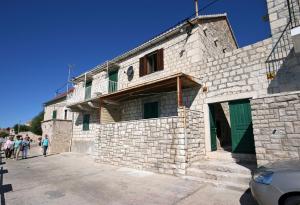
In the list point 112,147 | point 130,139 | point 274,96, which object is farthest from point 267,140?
point 112,147

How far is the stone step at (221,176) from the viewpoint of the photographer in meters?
5.18

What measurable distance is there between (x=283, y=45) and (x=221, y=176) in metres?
4.94

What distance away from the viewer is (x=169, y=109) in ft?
32.1

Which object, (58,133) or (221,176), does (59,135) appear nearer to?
(58,133)

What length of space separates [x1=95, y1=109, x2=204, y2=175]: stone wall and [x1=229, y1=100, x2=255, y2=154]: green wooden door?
1.37 meters

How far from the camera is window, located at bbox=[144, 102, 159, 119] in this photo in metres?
10.5

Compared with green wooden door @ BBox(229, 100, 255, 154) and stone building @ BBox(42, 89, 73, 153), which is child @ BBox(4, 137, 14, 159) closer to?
stone building @ BBox(42, 89, 73, 153)

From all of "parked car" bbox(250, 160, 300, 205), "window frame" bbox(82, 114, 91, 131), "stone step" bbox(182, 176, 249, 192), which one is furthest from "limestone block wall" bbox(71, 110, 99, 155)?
"parked car" bbox(250, 160, 300, 205)

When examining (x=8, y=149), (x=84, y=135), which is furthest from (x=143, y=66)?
(x=8, y=149)

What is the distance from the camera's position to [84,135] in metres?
15.3

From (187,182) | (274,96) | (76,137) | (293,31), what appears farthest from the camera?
(76,137)

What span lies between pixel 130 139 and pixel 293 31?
6.95 metres

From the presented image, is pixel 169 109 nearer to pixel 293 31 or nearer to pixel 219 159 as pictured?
pixel 219 159

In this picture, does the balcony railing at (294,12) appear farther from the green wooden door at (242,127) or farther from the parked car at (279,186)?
the parked car at (279,186)
